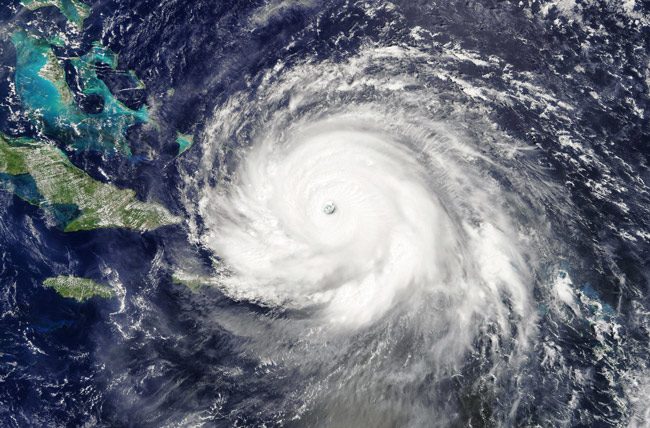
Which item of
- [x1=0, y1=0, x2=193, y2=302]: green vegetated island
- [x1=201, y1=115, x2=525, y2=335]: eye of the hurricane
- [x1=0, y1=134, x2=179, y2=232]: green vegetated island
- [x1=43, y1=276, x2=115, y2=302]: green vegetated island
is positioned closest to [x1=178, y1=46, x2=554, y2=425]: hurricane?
[x1=201, y1=115, x2=525, y2=335]: eye of the hurricane

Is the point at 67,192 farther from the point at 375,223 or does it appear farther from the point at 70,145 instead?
the point at 375,223

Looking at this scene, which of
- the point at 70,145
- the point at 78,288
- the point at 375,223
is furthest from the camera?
the point at 70,145

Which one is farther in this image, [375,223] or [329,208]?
[329,208]

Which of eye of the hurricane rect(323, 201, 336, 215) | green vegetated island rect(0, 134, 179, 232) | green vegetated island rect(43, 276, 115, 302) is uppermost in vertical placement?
eye of the hurricane rect(323, 201, 336, 215)

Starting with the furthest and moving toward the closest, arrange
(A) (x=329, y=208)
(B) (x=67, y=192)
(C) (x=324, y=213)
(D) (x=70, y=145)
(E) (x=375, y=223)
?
(D) (x=70, y=145) → (B) (x=67, y=192) → (C) (x=324, y=213) → (A) (x=329, y=208) → (E) (x=375, y=223)

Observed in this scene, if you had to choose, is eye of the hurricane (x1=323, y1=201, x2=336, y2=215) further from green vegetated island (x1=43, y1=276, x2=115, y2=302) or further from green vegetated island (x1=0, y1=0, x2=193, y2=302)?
green vegetated island (x1=43, y1=276, x2=115, y2=302)

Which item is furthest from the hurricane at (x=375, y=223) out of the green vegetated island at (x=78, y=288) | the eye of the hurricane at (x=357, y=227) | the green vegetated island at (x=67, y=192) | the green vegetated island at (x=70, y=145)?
the green vegetated island at (x=78, y=288)

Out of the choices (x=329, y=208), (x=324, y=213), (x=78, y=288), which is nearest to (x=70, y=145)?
(x=78, y=288)
